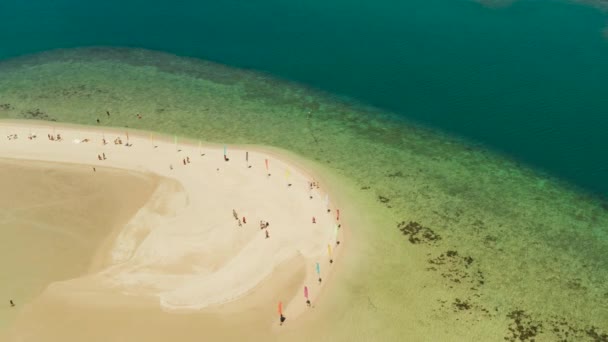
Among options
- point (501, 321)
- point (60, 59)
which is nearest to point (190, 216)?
point (501, 321)

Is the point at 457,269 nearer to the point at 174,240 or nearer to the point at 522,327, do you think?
the point at 522,327

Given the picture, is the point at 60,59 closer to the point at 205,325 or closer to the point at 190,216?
the point at 190,216

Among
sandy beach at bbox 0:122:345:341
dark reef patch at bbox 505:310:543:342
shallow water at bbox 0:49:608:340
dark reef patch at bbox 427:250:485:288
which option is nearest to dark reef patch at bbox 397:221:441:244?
shallow water at bbox 0:49:608:340

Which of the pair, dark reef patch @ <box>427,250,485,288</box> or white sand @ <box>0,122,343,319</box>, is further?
dark reef patch @ <box>427,250,485,288</box>

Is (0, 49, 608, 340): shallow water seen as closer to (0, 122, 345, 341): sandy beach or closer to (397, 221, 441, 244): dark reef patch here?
(397, 221, 441, 244): dark reef patch

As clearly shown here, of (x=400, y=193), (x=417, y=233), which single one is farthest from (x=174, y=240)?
(x=400, y=193)
